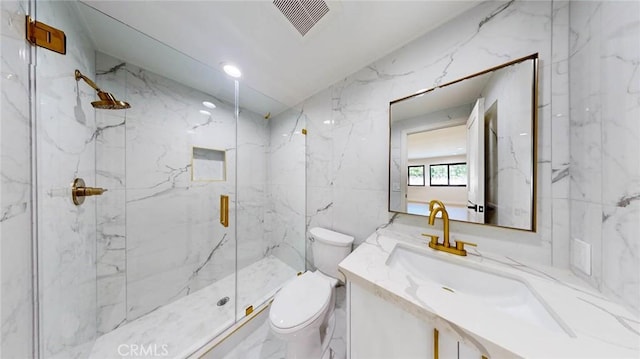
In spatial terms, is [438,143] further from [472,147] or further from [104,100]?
[104,100]

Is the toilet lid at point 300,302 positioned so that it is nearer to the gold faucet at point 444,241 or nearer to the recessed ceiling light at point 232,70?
the gold faucet at point 444,241

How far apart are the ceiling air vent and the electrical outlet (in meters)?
1.55

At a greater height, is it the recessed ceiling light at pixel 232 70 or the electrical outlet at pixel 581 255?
the recessed ceiling light at pixel 232 70

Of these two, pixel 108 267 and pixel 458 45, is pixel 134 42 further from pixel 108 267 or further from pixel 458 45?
pixel 458 45

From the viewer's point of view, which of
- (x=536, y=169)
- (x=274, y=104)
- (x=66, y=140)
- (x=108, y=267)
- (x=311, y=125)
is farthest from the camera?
(x=274, y=104)

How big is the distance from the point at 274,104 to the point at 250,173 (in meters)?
0.87

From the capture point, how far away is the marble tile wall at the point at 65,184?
2.40 ft

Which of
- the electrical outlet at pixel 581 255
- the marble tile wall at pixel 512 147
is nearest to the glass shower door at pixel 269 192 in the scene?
the marble tile wall at pixel 512 147

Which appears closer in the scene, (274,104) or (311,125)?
(311,125)

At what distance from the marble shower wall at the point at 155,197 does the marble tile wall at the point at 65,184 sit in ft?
0.28

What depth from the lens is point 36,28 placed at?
65 cm

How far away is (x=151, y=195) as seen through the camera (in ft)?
4.78

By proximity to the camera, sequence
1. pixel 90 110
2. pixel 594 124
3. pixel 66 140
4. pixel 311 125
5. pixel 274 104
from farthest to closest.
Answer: pixel 274 104 < pixel 311 125 < pixel 90 110 < pixel 66 140 < pixel 594 124

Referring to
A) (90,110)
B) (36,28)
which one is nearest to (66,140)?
(90,110)
